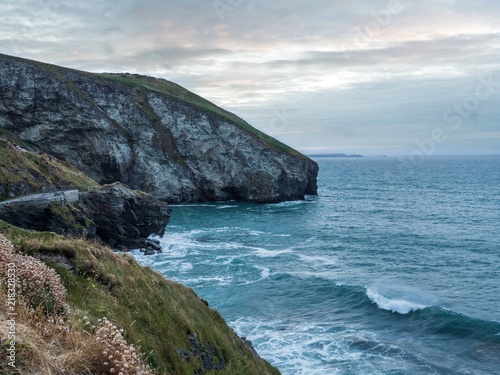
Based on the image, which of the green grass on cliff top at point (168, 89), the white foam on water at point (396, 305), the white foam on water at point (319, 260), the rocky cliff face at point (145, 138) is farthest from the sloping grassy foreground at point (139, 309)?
the green grass on cliff top at point (168, 89)

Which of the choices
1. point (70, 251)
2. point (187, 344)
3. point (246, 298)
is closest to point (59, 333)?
point (70, 251)

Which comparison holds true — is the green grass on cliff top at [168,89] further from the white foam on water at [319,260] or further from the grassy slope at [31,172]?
the white foam on water at [319,260]

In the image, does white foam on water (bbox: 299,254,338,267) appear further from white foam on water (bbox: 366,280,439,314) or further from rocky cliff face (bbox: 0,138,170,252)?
rocky cliff face (bbox: 0,138,170,252)

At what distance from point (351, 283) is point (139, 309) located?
31986 mm

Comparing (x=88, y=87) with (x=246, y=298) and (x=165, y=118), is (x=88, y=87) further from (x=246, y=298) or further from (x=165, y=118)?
(x=246, y=298)

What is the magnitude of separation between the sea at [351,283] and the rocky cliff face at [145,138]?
16.7 m

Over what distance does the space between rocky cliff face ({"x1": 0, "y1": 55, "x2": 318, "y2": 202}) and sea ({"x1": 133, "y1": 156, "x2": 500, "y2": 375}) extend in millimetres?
16723

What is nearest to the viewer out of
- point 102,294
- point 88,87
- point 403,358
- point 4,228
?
point 102,294

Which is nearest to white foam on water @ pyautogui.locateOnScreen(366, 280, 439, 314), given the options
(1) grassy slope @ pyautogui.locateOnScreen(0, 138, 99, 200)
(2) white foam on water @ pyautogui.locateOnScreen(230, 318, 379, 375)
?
(2) white foam on water @ pyautogui.locateOnScreen(230, 318, 379, 375)

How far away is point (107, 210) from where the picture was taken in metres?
49.3

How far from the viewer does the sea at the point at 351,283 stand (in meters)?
27.3

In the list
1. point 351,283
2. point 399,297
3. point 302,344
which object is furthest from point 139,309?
point 351,283

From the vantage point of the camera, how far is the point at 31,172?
4381 centimetres

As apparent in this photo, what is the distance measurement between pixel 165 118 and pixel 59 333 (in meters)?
95.8
